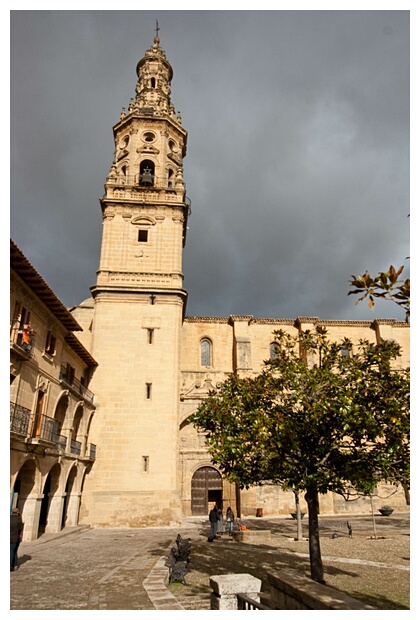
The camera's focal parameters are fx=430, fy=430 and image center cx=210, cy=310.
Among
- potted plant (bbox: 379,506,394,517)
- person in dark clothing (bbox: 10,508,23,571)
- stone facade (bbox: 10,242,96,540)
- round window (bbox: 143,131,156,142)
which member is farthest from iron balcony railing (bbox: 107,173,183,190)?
potted plant (bbox: 379,506,394,517)

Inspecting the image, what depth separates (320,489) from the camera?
28.2ft

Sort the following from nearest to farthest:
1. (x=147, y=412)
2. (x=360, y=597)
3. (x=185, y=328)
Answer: (x=360, y=597)
(x=147, y=412)
(x=185, y=328)

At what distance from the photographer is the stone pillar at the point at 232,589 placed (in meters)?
5.85

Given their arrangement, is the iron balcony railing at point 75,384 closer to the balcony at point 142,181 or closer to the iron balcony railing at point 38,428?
the iron balcony railing at point 38,428

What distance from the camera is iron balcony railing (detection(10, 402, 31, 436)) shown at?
44.7ft

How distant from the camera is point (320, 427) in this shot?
8672 mm

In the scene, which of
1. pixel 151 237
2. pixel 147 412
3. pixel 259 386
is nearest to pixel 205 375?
pixel 147 412

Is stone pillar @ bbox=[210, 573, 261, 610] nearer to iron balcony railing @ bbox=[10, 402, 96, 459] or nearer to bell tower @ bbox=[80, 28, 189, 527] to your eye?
iron balcony railing @ bbox=[10, 402, 96, 459]

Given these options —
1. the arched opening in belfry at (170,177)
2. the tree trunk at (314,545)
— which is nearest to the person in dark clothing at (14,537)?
the tree trunk at (314,545)

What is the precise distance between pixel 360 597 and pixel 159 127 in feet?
100

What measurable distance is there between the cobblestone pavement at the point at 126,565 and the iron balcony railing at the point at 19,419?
3.63m

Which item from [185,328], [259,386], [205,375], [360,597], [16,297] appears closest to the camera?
[360,597]

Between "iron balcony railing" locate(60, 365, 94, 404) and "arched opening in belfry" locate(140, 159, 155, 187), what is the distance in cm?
1461

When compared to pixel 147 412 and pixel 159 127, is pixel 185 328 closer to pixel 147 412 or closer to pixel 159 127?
pixel 147 412
